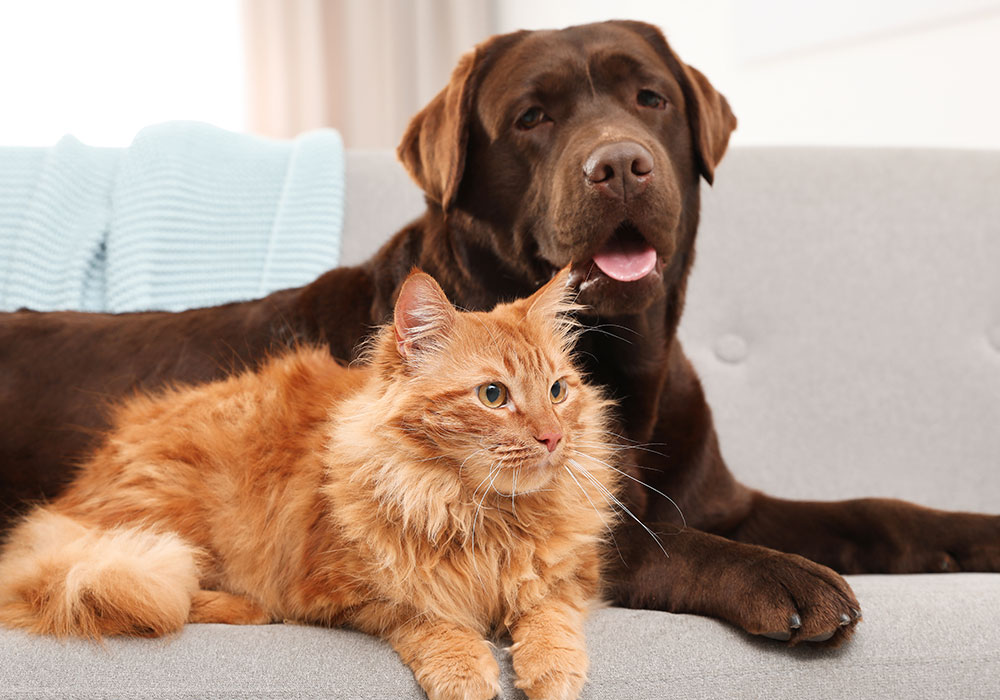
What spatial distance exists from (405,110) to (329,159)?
2049mm

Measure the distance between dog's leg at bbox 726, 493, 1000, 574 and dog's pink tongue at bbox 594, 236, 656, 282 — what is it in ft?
2.14

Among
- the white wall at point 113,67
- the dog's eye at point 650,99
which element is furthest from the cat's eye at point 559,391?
the white wall at point 113,67

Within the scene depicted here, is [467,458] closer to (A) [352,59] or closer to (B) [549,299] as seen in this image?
(B) [549,299]

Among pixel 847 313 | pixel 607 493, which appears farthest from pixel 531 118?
pixel 847 313

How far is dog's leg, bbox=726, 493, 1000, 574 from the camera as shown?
5.23 ft

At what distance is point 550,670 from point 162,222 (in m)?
1.54

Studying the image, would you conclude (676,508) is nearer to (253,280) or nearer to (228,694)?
(228,694)

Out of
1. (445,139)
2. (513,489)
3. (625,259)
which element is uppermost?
(445,139)

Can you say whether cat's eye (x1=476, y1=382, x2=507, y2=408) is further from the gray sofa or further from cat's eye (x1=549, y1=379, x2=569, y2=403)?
the gray sofa

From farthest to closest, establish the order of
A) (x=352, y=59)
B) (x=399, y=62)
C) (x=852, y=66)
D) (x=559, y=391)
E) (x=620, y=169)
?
(x=399, y=62), (x=352, y=59), (x=852, y=66), (x=620, y=169), (x=559, y=391)

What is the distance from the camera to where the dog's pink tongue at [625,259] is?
4.54 feet

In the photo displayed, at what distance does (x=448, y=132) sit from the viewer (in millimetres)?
1562

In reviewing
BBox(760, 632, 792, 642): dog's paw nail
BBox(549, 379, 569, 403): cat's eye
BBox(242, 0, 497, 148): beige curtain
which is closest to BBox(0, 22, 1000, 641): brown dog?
BBox(760, 632, 792, 642): dog's paw nail

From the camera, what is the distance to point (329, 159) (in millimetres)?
2252
